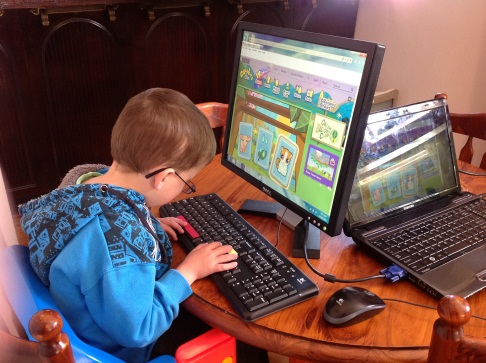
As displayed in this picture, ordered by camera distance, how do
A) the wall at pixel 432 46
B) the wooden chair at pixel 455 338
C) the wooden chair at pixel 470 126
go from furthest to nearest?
the wall at pixel 432 46, the wooden chair at pixel 470 126, the wooden chair at pixel 455 338

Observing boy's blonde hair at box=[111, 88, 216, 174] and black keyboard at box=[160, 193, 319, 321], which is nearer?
black keyboard at box=[160, 193, 319, 321]

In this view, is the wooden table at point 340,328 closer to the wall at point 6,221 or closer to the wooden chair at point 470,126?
the wooden chair at point 470,126

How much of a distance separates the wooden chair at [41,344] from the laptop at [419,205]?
620 millimetres

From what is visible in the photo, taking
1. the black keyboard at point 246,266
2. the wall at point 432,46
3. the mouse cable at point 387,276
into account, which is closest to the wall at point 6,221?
the black keyboard at point 246,266

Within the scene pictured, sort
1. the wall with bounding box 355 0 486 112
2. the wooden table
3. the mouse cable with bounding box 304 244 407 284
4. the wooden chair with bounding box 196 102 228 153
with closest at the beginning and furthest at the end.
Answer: the wooden table < the mouse cable with bounding box 304 244 407 284 < the wooden chair with bounding box 196 102 228 153 < the wall with bounding box 355 0 486 112

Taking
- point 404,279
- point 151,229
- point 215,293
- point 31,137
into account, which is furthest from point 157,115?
point 31,137

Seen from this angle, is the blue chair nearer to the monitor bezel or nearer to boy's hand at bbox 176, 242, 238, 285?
boy's hand at bbox 176, 242, 238, 285

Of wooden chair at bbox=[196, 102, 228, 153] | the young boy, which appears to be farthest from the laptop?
wooden chair at bbox=[196, 102, 228, 153]

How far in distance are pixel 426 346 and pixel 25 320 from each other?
2.16 feet

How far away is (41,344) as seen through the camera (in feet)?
2.02

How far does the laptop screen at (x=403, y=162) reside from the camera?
1.05 meters

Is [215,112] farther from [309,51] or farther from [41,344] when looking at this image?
[41,344]

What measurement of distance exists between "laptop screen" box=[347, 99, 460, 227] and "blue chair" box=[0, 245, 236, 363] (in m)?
0.41

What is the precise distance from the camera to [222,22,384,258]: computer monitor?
87 centimetres
